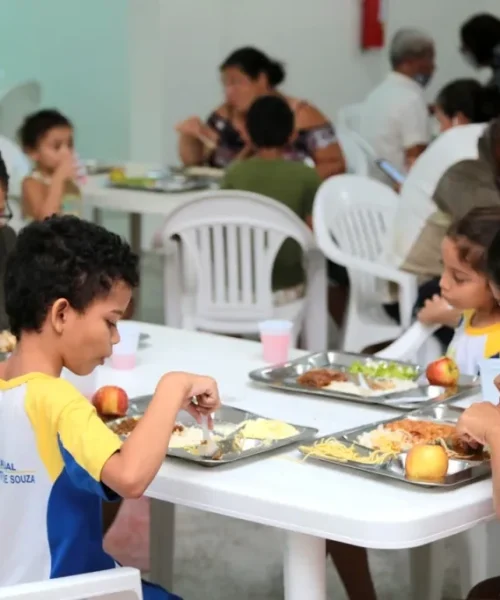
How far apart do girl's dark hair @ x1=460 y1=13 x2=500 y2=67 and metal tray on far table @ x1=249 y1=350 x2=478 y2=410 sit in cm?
361

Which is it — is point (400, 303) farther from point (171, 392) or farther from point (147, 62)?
point (147, 62)

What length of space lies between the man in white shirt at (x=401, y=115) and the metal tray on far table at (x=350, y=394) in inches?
126

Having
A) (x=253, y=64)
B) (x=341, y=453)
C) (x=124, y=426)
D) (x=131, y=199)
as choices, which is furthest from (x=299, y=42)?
(x=341, y=453)

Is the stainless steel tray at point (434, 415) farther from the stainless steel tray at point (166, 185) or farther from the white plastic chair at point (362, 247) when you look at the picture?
the stainless steel tray at point (166, 185)

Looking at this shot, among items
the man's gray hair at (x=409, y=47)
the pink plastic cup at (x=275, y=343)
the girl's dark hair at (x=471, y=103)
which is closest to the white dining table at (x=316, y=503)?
the pink plastic cup at (x=275, y=343)

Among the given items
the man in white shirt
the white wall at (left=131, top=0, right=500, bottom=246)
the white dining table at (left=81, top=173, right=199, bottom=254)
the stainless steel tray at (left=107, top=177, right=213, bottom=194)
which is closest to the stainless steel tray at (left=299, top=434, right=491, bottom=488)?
the white dining table at (left=81, top=173, right=199, bottom=254)

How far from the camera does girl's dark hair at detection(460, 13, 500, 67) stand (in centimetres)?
562

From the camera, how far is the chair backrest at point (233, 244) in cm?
400

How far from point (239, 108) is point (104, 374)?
3.15 m

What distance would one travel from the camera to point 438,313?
273cm

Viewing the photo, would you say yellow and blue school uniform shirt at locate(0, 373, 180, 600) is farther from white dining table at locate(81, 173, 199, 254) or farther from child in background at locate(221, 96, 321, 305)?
white dining table at locate(81, 173, 199, 254)

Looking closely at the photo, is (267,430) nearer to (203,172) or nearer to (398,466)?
(398,466)

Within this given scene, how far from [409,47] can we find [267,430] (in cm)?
416

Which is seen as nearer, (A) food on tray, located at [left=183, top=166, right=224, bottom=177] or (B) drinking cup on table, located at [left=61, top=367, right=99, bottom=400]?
(B) drinking cup on table, located at [left=61, top=367, right=99, bottom=400]
